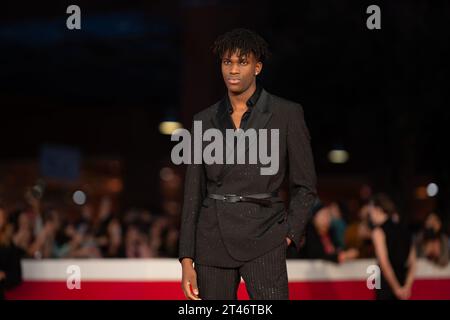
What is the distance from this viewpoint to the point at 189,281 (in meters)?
3.82

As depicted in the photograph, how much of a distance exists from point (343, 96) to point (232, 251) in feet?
40.7

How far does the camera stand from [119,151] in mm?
28016

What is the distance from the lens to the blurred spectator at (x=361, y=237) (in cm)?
997

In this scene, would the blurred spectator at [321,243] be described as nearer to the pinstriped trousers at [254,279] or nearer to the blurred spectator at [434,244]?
the blurred spectator at [434,244]

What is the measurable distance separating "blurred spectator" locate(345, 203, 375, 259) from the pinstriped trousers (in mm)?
6181

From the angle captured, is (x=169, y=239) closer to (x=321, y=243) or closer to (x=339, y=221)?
(x=339, y=221)

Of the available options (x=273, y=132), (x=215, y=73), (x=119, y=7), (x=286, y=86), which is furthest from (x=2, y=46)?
(x=273, y=132)

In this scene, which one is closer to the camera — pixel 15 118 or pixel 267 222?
pixel 267 222

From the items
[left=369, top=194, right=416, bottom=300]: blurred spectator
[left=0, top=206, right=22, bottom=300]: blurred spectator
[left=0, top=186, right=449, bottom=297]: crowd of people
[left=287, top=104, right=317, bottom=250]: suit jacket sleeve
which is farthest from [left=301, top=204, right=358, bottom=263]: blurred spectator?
[left=287, top=104, right=317, bottom=250]: suit jacket sleeve

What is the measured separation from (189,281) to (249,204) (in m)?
0.44

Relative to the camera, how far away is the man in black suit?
12.4 feet

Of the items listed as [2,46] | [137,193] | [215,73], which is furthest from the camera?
[137,193]

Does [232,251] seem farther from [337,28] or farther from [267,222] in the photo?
[337,28]
